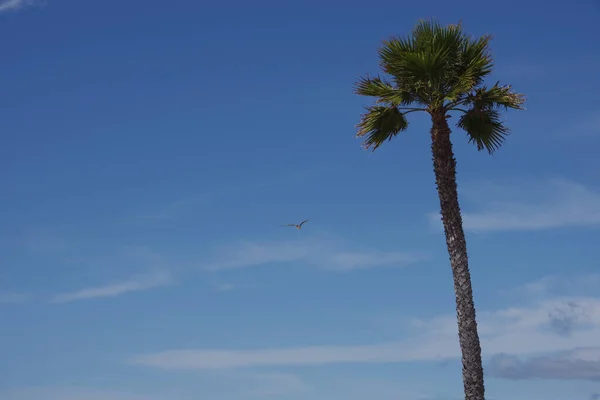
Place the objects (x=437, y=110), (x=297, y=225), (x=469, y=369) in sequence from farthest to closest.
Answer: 1. (x=297, y=225)
2. (x=437, y=110)
3. (x=469, y=369)

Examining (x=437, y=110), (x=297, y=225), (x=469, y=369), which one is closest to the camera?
(x=469, y=369)

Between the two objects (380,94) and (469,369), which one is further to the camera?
(380,94)

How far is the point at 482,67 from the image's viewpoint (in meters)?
34.4

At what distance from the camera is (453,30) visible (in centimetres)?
3431

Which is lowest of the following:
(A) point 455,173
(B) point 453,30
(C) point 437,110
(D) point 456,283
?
(D) point 456,283

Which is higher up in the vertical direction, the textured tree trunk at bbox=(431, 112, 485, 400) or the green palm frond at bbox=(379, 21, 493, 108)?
the green palm frond at bbox=(379, 21, 493, 108)

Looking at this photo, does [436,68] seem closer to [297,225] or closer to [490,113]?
[490,113]

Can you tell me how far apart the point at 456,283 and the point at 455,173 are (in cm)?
385

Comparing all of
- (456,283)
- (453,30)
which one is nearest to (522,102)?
(453,30)

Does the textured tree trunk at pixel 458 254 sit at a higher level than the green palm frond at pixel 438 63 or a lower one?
lower

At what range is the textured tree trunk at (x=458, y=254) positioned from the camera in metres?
32.0

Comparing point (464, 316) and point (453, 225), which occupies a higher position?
point (453, 225)

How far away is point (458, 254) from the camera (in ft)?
108

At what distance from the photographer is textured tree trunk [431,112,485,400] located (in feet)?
105
